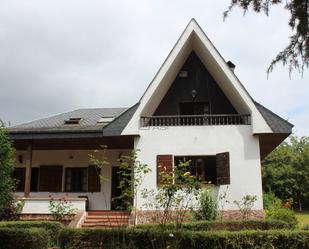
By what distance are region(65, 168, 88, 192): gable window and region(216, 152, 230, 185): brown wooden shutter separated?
6921 millimetres

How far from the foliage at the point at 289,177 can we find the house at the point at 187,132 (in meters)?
15.6

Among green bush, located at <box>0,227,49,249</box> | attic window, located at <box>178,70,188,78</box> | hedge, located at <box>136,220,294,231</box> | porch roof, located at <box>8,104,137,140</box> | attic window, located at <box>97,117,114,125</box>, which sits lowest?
green bush, located at <box>0,227,49,249</box>

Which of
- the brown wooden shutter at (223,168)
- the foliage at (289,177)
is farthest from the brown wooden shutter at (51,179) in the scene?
the foliage at (289,177)

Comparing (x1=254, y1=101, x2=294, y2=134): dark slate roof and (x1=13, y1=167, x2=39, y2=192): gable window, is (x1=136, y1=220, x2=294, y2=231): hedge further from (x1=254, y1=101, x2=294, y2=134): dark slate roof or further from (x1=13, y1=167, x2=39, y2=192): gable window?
(x1=13, y1=167, x2=39, y2=192): gable window

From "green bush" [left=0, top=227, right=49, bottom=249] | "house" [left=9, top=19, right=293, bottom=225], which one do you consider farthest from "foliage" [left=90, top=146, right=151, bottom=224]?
"house" [left=9, top=19, right=293, bottom=225]

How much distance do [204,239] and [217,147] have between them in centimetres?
649

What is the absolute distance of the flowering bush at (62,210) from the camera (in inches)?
620

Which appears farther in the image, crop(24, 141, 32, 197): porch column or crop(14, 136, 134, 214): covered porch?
crop(14, 136, 134, 214): covered porch

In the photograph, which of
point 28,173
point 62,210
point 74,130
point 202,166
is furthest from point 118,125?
point 28,173

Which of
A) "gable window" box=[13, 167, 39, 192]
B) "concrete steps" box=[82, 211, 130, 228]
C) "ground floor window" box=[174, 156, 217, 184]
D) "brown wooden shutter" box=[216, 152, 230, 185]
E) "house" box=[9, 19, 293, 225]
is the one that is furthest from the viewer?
"gable window" box=[13, 167, 39, 192]

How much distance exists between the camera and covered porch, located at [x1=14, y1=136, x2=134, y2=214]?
18.5 metres

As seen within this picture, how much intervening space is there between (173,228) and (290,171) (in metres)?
25.0

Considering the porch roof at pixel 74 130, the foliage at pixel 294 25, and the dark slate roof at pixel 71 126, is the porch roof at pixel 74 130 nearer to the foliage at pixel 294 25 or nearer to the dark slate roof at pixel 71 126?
the dark slate roof at pixel 71 126

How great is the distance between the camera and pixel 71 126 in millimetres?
→ 17562
